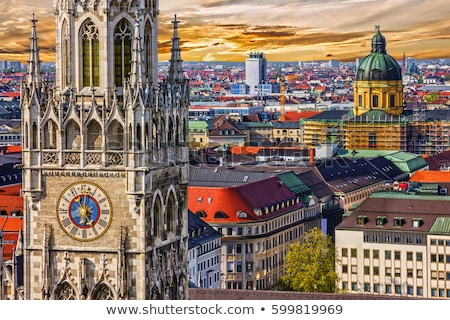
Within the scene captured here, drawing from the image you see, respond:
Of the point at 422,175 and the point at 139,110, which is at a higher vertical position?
the point at 139,110

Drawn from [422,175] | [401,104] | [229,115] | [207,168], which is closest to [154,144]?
→ [207,168]

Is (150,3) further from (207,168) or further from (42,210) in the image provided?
(207,168)

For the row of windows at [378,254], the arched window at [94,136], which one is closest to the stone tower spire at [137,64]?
the arched window at [94,136]

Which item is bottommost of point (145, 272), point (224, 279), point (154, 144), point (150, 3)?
point (224, 279)

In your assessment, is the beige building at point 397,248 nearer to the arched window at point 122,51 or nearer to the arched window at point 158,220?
the arched window at point 158,220

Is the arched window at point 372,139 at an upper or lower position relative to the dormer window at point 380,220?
upper

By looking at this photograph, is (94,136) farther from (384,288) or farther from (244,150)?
(244,150)
